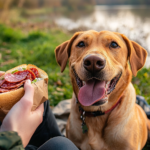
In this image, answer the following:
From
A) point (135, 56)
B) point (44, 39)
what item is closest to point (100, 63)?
point (135, 56)

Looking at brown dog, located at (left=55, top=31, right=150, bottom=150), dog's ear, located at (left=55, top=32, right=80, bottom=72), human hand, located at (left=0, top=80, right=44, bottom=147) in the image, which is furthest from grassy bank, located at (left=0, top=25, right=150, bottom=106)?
human hand, located at (left=0, top=80, right=44, bottom=147)

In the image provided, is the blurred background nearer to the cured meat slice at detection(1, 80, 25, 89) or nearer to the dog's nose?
the cured meat slice at detection(1, 80, 25, 89)

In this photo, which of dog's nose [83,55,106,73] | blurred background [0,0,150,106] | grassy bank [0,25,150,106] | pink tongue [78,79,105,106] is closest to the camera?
dog's nose [83,55,106,73]

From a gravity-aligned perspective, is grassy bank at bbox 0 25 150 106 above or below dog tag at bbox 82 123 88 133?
below

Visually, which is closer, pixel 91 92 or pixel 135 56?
pixel 91 92

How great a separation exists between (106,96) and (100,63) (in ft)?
1.49

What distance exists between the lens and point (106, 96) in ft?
6.61

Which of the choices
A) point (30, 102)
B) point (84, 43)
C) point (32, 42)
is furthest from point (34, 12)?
point (30, 102)

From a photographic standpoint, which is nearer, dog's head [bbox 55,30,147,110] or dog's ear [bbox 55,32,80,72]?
dog's head [bbox 55,30,147,110]

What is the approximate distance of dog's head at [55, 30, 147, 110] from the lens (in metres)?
1.86

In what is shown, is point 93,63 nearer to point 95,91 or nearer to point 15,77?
point 95,91

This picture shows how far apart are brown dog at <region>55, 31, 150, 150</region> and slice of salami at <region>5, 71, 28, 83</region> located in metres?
0.63

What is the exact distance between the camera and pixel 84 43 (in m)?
2.29

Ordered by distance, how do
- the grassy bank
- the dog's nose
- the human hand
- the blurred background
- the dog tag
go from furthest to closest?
the blurred background < the grassy bank < the dog tag < the dog's nose < the human hand
